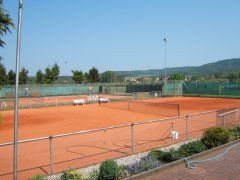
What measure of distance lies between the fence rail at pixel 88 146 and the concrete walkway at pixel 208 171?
7.81 feet

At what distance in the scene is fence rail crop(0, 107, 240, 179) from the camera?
946 cm

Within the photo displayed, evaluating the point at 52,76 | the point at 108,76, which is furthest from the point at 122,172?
the point at 108,76

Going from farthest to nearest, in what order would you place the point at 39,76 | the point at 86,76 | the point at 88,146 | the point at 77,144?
the point at 86,76
the point at 39,76
the point at 77,144
the point at 88,146

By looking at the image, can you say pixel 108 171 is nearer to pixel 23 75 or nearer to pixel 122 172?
pixel 122 172

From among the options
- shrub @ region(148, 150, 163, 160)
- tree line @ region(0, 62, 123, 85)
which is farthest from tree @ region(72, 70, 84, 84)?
shrub @ region(148, 150, 163, 160)

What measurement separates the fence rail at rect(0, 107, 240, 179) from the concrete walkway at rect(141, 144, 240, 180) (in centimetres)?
238

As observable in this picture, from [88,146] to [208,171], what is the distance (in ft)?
19.2

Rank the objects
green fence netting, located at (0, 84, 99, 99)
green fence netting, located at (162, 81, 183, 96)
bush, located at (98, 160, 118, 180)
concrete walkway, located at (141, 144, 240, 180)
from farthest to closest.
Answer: green fence netting, located at (162, 81, 183, 96)
green fence netting, located at (0, 84, 99, 99)
concrete walkway, located at (141, 144, 240, 180)
bush, located at (98, 160, 118, 180)

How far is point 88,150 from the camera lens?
460 inches

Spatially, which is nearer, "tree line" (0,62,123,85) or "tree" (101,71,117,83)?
"tree line" (0,62,123,85)

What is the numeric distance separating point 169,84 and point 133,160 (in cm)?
4248

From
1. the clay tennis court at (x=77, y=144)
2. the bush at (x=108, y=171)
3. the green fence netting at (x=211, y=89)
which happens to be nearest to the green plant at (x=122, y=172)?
the bush at (x=108, y=171)

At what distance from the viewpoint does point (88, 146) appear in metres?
12.4

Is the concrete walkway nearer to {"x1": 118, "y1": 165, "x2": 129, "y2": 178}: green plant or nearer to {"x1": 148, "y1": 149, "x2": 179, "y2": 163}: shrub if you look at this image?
{"x1": 148, "y1": 149, "x2": 179, "y2": 163}: shrub
